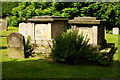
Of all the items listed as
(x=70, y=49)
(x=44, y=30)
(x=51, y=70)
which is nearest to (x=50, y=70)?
(x=51, y=70)

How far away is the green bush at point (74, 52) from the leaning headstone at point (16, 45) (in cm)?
181

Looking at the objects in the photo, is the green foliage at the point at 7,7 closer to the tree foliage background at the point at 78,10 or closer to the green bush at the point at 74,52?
the tree foliage background at the point at 78,10

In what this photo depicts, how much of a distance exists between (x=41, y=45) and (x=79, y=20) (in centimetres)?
286

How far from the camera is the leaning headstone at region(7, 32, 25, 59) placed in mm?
10359

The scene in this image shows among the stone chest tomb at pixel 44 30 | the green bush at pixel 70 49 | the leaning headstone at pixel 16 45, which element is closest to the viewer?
the green bush at pixel 70 49

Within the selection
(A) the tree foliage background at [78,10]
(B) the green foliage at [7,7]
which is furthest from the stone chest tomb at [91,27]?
(B) the green foliage at [7,7]

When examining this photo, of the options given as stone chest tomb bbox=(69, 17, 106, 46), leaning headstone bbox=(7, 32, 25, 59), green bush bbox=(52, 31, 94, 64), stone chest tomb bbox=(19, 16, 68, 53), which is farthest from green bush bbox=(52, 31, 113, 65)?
stone chest tomb bbox=(19, 16, 68, 53)

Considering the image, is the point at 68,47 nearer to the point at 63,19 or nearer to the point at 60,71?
the point at 60,71

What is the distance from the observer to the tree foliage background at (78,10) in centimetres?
2647

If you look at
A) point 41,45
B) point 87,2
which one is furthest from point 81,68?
point 87,2

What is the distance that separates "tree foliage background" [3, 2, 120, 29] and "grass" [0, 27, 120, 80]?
17526 millimetres

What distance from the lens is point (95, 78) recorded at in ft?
24.3

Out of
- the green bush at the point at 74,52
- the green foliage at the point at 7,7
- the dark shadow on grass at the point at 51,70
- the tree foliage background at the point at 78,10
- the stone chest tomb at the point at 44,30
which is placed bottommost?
the dark shadow on grass at the point at 51,70

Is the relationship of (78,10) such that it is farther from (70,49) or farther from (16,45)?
(70,49)
